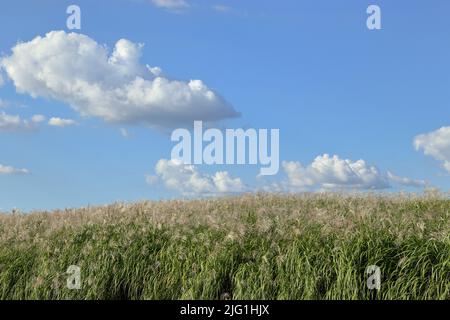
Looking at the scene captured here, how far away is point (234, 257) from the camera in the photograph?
10117mm

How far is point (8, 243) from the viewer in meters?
13.7

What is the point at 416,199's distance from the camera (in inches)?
637

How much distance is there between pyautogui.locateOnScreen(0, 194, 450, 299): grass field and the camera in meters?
9.25

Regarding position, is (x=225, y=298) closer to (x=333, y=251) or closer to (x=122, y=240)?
(x=333, y=251)

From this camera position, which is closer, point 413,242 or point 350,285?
point 350,285

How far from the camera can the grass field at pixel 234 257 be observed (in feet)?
30.3

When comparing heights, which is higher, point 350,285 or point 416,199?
point 416,199

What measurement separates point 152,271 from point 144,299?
1.93 feet

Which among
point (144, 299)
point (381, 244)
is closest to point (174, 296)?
point (144, 299)
